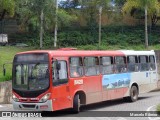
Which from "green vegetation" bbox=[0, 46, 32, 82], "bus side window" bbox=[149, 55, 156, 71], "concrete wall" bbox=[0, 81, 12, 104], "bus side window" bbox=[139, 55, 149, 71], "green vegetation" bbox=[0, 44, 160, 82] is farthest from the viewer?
"bus side window" bbox=[149, 55, 156, 71]

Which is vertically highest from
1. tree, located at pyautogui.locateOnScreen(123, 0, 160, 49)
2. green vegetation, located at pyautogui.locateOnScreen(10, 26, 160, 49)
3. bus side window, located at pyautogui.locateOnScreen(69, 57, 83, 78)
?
tree, located at pyautogui.locateOnScreen(123, 0, 160, 49)

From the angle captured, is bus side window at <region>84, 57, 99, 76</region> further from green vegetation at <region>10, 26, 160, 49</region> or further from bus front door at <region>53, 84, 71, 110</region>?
green vegetation at <region>10, 26, 160, 49</region>

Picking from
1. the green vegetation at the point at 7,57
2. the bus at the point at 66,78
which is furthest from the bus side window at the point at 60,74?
the green vegetation at the point at 7,57

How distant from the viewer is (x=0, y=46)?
A: 1470 inches

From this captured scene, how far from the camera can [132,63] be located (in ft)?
80.6

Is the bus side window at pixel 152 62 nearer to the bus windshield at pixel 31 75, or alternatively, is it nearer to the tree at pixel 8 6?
the bus windshield at pixel 31 75

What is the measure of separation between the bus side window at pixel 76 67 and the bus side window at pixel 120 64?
339 cm

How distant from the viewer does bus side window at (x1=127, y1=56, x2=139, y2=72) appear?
24.2 metres

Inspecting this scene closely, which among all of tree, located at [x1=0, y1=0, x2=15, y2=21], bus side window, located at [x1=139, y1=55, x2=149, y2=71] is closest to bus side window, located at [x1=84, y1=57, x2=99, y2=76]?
bus side window, located at [x1=139, y1=55, x2=149, y2=71]

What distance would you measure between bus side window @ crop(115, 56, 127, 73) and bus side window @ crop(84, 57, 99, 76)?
193 centimetres

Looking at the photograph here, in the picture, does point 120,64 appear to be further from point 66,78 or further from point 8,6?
point 8,6

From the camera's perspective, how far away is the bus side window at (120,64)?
75.5 feet

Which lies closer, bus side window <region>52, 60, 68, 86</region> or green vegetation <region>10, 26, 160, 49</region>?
bus side window <region>52, 60, 68, 86</region>

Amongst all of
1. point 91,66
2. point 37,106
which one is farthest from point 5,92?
point 37,106
